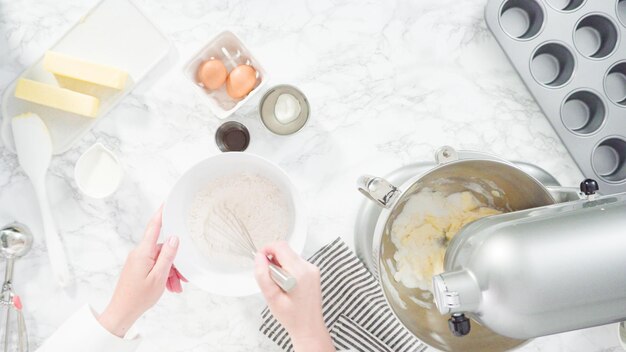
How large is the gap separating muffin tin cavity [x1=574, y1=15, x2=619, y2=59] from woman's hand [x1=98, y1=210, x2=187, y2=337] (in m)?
0.73

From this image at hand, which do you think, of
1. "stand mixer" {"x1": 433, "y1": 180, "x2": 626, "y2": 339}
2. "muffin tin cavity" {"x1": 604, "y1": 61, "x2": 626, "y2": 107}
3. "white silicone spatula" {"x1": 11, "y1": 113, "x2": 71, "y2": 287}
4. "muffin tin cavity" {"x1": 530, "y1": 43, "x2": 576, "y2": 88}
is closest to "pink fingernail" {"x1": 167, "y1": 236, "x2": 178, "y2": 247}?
"white silicone spatula" {"x1": 11, "y1": 113, "x2": 71, "y2": 287}

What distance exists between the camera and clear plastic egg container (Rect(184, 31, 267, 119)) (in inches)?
31.8

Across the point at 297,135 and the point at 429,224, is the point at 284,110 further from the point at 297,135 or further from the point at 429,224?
the point at 429,224

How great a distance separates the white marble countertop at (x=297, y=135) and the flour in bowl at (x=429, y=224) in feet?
0.52

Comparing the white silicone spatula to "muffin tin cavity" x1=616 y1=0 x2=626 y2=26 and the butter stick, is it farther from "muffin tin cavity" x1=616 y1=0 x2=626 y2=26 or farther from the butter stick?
"muffin tin cavity" x1=616 y1=0 x2=626 y2=26

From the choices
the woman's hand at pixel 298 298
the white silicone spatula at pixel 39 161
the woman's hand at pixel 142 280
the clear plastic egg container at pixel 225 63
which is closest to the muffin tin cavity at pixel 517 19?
the clear plastic egg container at pixel 225 63

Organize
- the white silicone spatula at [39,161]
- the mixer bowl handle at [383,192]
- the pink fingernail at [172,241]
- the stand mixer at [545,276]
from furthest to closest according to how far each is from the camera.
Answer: the white silicone spatula at [39,161] → the pink fingernail at [172,241] → the mixer bowl handle at [383,192] → the stand mixer at [545,276]

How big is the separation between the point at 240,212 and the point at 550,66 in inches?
23.0

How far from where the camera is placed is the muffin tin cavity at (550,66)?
87 cm

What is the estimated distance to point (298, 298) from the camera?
2.28ft

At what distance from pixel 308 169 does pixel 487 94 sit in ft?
1.08

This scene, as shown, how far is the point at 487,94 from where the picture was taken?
890 mm

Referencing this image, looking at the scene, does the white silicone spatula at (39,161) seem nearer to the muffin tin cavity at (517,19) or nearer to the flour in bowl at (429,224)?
the flour in bowl at (429,224)

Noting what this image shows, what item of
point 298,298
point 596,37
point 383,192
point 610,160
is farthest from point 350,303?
point 596,37
